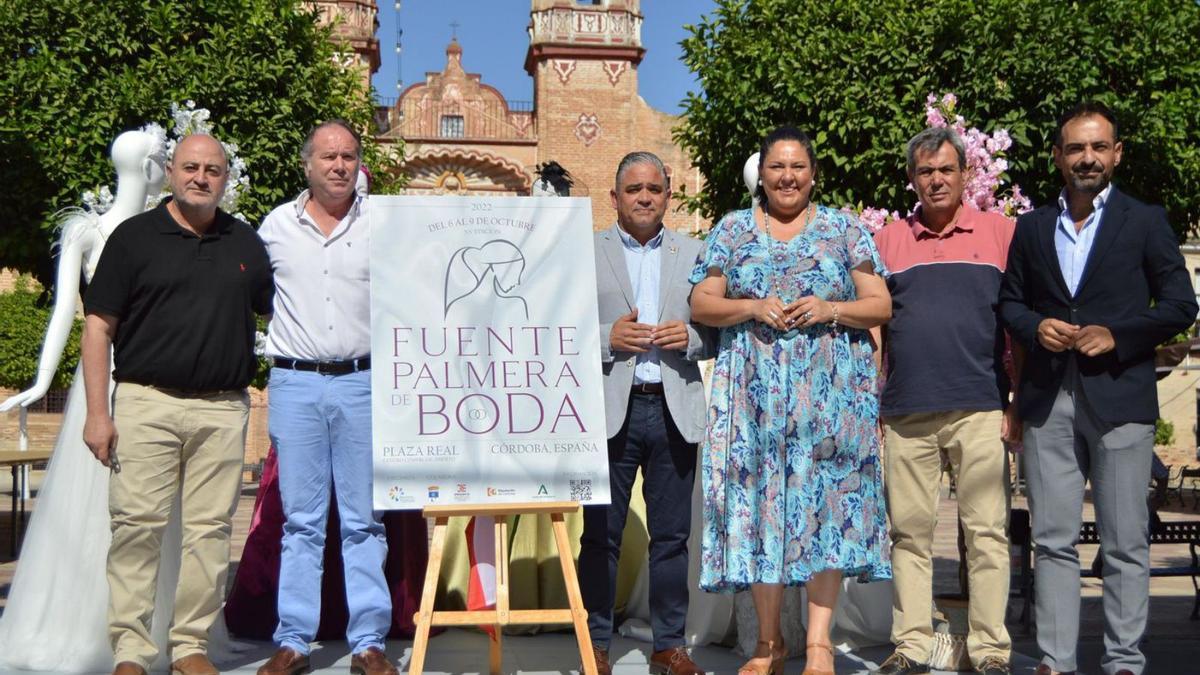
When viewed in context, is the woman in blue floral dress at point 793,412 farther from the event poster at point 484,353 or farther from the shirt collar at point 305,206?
the shirt collar at point 305,206

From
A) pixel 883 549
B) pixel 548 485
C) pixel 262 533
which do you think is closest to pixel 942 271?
pixel 883 549

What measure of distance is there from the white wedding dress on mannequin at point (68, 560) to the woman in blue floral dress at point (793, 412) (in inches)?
91.6

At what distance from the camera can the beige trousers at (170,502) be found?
4.65m

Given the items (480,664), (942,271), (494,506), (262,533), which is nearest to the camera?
(494,506)

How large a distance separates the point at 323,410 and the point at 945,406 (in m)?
2.42

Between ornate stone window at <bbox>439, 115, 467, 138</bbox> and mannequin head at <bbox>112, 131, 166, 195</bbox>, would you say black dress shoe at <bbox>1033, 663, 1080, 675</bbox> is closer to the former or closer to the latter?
mannequin head at <bbox>112, 131, 166, 195</bbox>

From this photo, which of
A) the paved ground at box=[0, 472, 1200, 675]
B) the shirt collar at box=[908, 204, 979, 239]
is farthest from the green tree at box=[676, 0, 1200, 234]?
the shirt collar at box=[908, 204, 979, 239]

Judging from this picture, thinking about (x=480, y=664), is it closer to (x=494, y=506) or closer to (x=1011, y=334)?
(x=494, y=506)

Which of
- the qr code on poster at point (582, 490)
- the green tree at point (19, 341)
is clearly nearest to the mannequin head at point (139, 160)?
the qr code on poster at point (582, 490)

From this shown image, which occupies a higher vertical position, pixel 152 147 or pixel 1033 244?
pixel 152 147

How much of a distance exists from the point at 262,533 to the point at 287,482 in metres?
1.30

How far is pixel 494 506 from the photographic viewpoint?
459 centimetres

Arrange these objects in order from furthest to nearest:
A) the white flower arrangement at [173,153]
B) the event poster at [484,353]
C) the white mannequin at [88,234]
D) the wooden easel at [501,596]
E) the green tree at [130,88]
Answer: the green tree at [130,88]
the white flower arrangement at [173,153]
the white mannequin at [88,234]
the event poster at [484,353]
the wooden easel at [501,596]

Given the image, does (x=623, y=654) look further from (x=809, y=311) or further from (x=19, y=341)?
(x=19, y=341)
